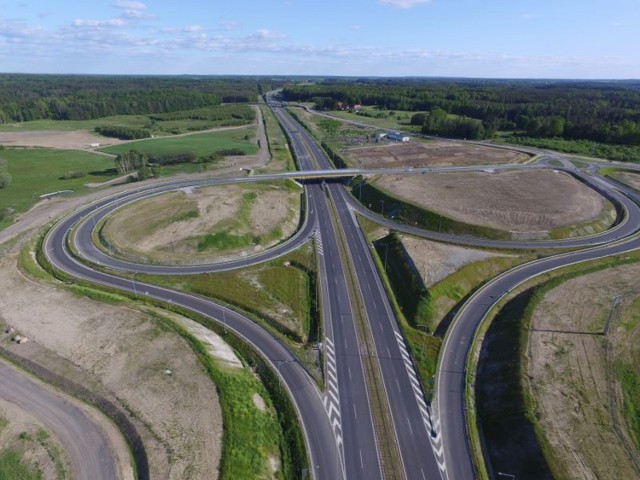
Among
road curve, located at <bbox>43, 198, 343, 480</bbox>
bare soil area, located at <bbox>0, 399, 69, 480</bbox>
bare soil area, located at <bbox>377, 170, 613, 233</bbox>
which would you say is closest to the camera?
bare soil area, located at <bbox>0, 399, 69, 480</bbox>

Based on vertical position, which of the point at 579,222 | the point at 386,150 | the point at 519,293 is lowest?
the point at 519,293

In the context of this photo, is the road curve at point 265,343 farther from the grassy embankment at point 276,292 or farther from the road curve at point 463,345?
the road curve at point 463,345

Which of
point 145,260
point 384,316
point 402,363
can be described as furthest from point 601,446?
point 145,260

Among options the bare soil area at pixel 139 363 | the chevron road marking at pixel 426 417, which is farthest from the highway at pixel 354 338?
the bare soil area at pixel 139 363

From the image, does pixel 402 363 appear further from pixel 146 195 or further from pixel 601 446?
pixel 146 195

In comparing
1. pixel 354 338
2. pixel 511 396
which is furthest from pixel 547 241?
pixel 354 338

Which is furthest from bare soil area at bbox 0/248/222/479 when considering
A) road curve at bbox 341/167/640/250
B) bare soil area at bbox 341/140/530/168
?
bare soil area at bbox 341/140/530/168

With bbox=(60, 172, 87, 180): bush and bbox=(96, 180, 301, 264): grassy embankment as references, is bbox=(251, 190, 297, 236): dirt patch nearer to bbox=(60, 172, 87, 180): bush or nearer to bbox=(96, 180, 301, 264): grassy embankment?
bbox=(96, 180, 301, 264): grassy embankment
